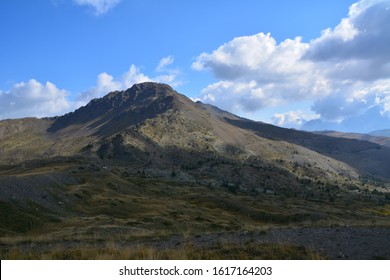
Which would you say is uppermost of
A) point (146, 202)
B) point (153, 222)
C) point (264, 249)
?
point (264, 249)

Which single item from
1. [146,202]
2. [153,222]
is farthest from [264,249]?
[146,202]

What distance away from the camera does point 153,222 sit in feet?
156

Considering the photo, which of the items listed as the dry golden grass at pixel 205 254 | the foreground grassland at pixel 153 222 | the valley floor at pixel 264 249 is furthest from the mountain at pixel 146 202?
the valley floor at pixel 264 249

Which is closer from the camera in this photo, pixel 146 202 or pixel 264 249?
pixel 264 249

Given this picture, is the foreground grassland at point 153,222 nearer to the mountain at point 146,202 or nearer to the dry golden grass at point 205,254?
the dry golden grass at point 205,254

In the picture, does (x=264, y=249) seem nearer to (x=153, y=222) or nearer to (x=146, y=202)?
(x=153, y=222)

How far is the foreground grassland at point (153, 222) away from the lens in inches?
615

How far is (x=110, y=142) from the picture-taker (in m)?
194

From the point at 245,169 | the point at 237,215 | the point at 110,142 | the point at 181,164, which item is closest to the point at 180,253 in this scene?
the point at 237,215

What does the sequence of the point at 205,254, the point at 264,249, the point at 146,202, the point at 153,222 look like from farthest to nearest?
1. the point at 146,202
2. the point at 153,222
3. the point at 264,249
4. the point at 205,254

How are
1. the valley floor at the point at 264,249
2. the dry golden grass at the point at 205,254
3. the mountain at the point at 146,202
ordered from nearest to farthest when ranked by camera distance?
the dry golden grass at the point at 205,254 < the valley floor at the point at 264,249 < the mountain at the point at 146,202

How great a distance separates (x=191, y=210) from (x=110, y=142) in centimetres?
13135

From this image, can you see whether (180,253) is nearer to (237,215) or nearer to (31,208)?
(31,208)

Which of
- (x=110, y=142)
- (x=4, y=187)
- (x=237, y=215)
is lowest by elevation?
(x=237, y=215)
